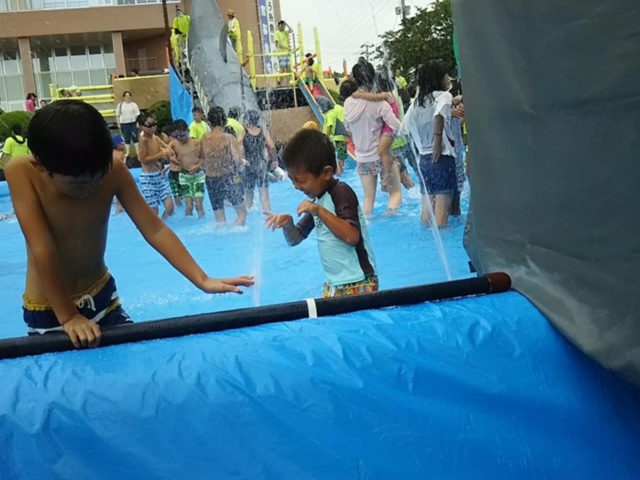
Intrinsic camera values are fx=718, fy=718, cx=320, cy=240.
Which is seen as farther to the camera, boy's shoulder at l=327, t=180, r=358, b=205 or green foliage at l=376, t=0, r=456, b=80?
green foliage at l=376, t=0, r=456, b=80

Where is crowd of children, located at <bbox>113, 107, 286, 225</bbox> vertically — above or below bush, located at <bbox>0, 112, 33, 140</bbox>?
below

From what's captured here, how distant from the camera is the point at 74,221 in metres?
2.30

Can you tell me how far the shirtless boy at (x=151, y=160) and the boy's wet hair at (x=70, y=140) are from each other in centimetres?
A: 670

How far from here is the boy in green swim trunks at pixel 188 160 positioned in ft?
28.1

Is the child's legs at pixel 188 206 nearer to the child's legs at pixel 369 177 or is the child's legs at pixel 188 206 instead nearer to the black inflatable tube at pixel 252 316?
the child's legs at pixel 369 177

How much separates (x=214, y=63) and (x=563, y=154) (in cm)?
1391

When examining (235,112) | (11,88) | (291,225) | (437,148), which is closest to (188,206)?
(437,148)

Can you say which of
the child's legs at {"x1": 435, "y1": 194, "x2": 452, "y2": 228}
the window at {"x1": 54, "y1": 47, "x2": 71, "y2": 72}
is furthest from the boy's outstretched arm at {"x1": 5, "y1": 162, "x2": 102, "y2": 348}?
the window at {"x1": 54, "y1": 47, "x2": 71, "y2": 72}

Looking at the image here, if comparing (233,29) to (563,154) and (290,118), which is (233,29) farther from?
(563,154)

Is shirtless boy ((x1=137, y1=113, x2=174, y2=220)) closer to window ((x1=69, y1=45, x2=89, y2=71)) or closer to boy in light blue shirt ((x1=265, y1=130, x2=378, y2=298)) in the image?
boy in light blue shirt ((x1=265, y1=130, x2=378, y2=298))

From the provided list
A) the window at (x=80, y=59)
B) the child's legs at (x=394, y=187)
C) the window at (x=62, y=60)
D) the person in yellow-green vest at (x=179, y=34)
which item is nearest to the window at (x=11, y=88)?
the window at (x=62, y=60)

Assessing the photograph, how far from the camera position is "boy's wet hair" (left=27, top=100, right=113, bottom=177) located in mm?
1993

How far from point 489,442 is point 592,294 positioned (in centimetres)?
A: 52

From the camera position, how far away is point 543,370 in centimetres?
215
